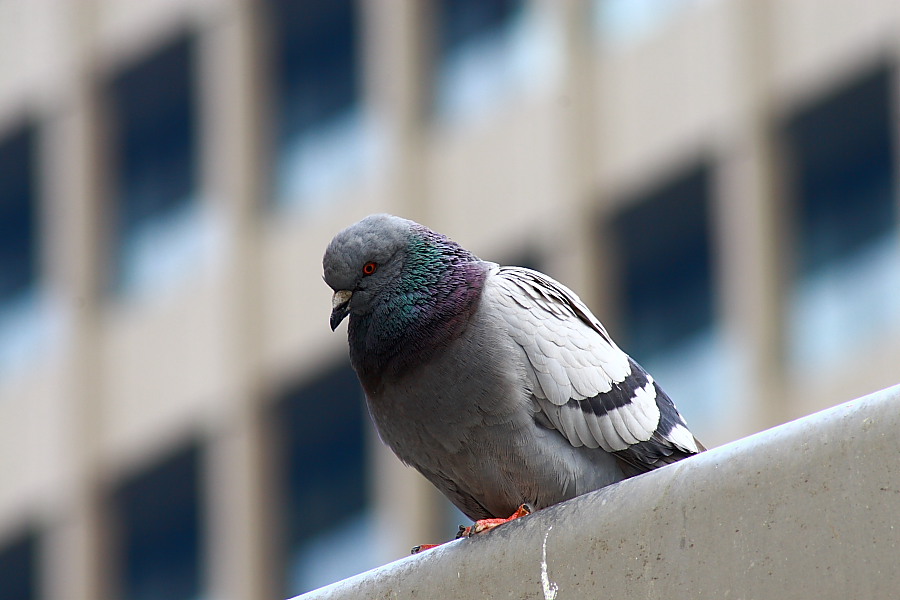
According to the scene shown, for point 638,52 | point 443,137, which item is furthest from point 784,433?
point 443,137

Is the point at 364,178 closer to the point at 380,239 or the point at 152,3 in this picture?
the point at 152,3

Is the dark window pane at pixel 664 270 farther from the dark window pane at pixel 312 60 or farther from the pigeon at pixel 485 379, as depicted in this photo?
the pigeon at pixel 485 379

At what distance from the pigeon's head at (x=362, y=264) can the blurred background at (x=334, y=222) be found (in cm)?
984

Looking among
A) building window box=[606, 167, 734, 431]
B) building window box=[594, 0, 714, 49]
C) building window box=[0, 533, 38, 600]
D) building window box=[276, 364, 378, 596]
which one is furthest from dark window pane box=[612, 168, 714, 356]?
building window box=[0, 533, 38, 600]

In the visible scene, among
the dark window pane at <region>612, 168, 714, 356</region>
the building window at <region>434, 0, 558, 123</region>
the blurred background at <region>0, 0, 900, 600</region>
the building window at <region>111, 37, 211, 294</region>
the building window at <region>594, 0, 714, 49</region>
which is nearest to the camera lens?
the blurred background at <region>0, 0, 900, 600</region>

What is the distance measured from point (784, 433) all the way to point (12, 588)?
21819mm

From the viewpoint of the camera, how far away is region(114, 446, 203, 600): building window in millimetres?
23766

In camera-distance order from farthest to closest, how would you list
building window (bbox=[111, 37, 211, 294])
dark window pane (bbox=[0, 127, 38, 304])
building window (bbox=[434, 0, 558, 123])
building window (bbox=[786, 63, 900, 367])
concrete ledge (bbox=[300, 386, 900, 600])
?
1. dark window pane (bbox=[0, 127, 38, 304])
2. building window (bbox=[111, 37, 211, 294])
3. building window (bbox=[434, 0, 558, 123])
4. building window (bbox=[786, 63, 900, 367])
5. concrete ledge (bbox=[300, 386, 900, 600])

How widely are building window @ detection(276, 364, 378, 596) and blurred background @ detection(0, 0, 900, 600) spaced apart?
42 millimetres

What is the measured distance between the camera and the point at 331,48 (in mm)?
24188

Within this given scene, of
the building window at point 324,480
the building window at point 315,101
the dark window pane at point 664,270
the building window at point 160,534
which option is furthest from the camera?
the building window at point 160,534

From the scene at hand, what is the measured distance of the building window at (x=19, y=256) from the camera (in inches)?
988

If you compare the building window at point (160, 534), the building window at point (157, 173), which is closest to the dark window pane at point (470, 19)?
the building window at point (157, 173)

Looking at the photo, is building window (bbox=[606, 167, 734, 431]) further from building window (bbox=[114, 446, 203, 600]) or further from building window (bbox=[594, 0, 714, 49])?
building window (bbox=[114, 446, 203, 600])
